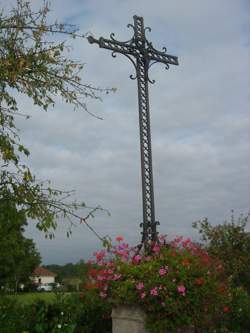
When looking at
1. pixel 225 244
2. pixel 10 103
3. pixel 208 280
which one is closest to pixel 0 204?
pixel 10 103

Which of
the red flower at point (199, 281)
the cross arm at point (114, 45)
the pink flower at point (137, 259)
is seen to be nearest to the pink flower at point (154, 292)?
the red flower at point (199, 281)

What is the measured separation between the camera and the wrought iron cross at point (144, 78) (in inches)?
244

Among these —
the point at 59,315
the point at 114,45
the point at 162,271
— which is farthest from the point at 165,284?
the point at 114,45

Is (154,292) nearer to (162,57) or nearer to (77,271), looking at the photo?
(77,271)

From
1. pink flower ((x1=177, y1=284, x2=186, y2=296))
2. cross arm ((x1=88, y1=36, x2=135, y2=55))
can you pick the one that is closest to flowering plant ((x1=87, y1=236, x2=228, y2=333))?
pink flower ((x1=177, y1=284, x2=186, y2=296))

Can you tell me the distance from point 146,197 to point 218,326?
220cm

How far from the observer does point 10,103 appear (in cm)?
419

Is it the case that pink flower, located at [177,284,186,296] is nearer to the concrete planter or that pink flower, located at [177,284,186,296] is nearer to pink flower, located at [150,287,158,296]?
pink flower, located at [150,287,158,296]

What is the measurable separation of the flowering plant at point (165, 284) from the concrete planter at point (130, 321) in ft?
0.28

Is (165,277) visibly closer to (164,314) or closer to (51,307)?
(164,314)

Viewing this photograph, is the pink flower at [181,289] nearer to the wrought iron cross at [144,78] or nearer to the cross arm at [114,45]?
the wrought iron cross at [144,78]

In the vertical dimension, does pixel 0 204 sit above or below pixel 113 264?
above

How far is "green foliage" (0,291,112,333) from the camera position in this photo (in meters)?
5.27

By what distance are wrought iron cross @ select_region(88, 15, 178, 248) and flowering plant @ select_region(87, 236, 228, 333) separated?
0.48m
